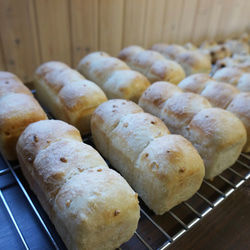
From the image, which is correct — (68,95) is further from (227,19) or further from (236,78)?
(227,19)

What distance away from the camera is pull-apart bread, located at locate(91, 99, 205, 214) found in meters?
0.91

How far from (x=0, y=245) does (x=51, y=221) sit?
0.56ft

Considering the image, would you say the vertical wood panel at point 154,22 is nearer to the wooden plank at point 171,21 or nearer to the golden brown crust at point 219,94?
the wooden plank at point 171,21

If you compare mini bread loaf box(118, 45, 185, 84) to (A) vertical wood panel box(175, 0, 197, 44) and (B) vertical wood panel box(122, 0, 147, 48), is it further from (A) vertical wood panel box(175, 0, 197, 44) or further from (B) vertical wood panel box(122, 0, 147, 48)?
(A) vertical wood panel box(175, 0, 197, 44)

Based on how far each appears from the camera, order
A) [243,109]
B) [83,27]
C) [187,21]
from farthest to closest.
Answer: [187,21]
[83,27]
[243,109]

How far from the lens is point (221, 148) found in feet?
3.48

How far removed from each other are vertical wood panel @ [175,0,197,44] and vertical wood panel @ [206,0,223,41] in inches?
10.1

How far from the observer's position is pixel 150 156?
0.96 meters

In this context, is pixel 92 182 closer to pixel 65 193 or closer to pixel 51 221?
pixel 65 193

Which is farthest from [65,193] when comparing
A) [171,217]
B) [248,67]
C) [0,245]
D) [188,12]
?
[188,12]

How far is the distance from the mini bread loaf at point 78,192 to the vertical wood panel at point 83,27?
1.06m

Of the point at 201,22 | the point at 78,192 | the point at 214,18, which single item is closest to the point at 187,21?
the point at 201,22

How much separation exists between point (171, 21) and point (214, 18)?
630mm

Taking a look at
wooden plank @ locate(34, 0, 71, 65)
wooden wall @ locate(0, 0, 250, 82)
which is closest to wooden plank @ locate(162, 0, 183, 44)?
wooden wall @ locate(0, 0, 250, 82)
